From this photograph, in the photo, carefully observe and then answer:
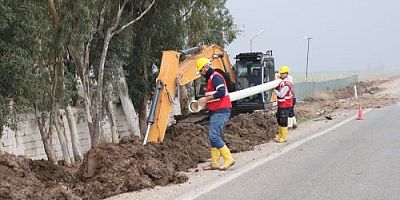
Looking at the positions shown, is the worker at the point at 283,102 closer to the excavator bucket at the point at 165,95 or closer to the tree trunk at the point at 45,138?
the excavator bucket at the point at 165,95

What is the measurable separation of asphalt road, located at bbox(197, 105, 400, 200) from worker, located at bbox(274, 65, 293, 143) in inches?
33.0

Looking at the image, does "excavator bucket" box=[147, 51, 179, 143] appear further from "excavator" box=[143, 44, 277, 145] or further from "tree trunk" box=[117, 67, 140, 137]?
"tree trunk" box=[117, 67, 140, 137]

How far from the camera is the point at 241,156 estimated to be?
11680mm

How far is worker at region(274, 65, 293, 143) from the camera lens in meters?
13.9

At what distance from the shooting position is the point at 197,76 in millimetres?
14312

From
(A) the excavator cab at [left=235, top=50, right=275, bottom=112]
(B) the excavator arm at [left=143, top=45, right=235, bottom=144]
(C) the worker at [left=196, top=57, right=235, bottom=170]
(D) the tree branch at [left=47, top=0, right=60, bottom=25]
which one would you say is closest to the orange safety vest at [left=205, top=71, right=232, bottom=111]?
(C) the worker at [left=196, top=57, right=235, bottom=170]

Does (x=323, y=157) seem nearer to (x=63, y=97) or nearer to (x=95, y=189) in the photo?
(x=95, y=189)

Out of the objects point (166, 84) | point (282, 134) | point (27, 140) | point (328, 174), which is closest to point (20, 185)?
point (328, 174)

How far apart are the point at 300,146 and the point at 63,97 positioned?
218 inches

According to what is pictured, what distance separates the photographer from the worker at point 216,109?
32.9 ft

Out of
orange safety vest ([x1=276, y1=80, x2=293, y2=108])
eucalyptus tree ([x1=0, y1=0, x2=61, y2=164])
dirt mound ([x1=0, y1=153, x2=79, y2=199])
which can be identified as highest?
eucalyptus tree ([x1=0, y1=0, x2=61, y2=164])

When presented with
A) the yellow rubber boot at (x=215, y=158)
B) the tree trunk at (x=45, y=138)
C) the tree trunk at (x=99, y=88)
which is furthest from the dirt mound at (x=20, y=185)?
the tree trunk at (x=99, y=88)

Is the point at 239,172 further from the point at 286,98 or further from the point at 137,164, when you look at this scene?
the point at 286,98

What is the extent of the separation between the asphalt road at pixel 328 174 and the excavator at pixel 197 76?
8.29 feet
